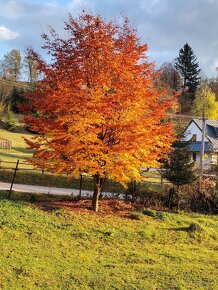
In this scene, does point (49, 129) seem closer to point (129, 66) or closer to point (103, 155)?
point (103, 155)

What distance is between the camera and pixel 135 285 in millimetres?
7602

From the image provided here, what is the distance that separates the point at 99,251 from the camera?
993 centimetres

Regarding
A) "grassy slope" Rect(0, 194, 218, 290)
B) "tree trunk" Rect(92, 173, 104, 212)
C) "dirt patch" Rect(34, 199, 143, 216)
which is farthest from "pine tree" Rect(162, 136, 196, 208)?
"tree trunk" Rect(92, 173, 104, 212)

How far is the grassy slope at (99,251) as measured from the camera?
301 inches

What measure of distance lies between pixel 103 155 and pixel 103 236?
2933mm

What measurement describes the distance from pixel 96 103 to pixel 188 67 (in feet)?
265

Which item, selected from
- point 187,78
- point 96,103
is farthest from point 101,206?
point 187,78

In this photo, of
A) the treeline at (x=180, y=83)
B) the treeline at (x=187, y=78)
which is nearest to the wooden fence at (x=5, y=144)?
the treeline at (x=180, y=83)

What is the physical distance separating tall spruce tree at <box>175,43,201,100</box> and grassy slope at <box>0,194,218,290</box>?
7617 centimetres

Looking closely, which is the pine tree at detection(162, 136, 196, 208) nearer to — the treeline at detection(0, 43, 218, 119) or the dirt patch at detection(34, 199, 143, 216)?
the dirt patch at detection(34, 199, 143, 216)

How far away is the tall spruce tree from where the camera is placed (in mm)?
86875

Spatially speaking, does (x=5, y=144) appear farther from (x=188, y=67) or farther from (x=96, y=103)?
(x=188, y=67)

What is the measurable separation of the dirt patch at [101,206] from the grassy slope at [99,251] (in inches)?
19.0

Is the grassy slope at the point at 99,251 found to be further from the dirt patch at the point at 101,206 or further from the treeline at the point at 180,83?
the treeline at the point at 180,83
